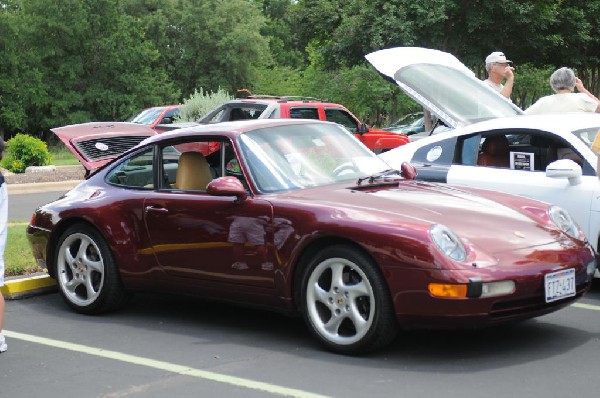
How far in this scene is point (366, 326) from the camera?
6023 mm

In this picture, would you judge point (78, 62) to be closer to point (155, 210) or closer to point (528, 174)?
point (528, 174)

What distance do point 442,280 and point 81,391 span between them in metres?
2.09

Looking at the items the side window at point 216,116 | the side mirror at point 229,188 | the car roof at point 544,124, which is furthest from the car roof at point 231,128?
the side window at point 216,116

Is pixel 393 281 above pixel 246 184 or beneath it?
beneath

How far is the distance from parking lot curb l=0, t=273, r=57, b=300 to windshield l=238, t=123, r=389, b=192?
247 cm

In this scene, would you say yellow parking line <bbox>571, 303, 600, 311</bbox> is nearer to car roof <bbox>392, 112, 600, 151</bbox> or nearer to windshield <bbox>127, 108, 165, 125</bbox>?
car roof <bbox>392, 112, 600, 151</bbox>

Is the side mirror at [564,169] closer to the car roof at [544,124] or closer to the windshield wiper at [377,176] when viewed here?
the car roof at [544,124]

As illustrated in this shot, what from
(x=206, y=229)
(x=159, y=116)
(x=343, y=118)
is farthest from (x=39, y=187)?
(x=206, y=229)

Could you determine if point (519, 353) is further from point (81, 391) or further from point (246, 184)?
point (81, 391)

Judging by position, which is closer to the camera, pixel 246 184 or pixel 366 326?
pixel 366 326

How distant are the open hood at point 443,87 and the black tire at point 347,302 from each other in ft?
11.5

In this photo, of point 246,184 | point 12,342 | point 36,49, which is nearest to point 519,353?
point 246,184

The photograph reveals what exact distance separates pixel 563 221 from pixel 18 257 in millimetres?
5234

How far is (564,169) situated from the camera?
7.71m
